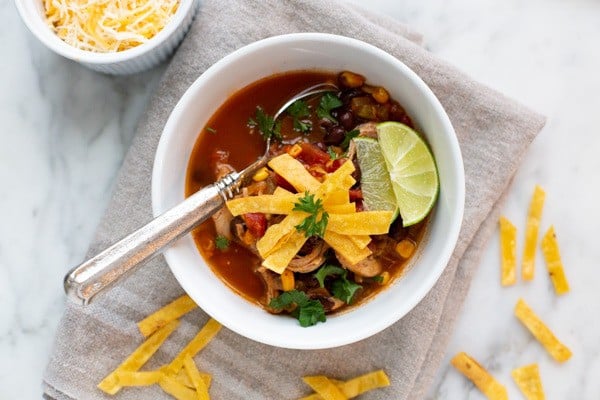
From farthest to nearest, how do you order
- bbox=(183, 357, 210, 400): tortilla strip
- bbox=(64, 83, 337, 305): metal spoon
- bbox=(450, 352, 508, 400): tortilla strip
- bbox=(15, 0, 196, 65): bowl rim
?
bbox=(450, 352, 508, 400): tortilla strip, bbox=(183, 357, 210, 400): tortilla strip, bbox=(15, 0, 196, 65): bowl rim, bbox=(64, 83, 337, 305): metal spoon

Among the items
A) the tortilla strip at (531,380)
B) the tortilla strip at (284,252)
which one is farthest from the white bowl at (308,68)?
the tortilla strip at (531,380)

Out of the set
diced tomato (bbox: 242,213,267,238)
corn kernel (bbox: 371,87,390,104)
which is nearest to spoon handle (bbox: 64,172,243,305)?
diced tomato (bbox: 242,213,267,238)

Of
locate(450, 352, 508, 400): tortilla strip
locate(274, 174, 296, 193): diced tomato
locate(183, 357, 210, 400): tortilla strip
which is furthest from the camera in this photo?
locate(450, 352, 508, 400): tortilla strip

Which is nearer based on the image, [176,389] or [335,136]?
[335,136]

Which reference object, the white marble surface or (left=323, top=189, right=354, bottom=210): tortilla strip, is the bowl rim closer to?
the white marble surface

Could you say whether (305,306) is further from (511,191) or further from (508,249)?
(511,191)

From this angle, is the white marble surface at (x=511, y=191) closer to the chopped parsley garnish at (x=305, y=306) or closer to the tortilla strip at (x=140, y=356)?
the tortilla strip at (x=140, y=356)

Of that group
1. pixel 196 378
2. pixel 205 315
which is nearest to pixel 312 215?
pixel 205 315
